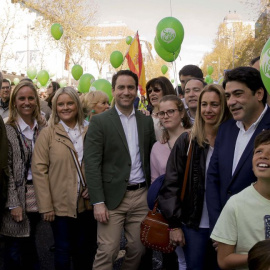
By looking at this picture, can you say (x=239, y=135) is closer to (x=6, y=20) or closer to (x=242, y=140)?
(x=242, y=140)

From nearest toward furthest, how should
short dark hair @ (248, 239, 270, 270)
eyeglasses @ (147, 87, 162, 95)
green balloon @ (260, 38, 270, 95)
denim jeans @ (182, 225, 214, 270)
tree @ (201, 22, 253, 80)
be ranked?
short dark hair @ (248, 239, 270, 270)
green balloon @ (260, 38, 270, 95)
denim jeans @ (182, 225, 214, 270)
eyeglasses @ (147, 87, 162, 95)
tree @ (201, 22, 253, 80)

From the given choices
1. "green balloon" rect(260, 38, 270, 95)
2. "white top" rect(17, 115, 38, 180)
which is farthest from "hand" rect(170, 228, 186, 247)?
"white top" rect(17, 115, 38, 180)

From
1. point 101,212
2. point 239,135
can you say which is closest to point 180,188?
point 239,135

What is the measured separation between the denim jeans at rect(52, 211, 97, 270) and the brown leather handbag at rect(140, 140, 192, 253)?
72 centimetres

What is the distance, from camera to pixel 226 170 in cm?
262

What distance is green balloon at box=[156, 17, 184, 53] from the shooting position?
669 cm

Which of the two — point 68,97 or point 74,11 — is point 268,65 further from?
point 74,11

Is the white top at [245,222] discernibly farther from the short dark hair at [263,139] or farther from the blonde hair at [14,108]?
the blonde hair at [14,108]

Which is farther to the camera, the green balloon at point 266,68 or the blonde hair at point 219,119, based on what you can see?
the blonde hair at point 219,119

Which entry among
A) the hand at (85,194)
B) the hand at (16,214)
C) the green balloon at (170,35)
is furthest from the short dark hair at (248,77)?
the green balloon at (170,35)

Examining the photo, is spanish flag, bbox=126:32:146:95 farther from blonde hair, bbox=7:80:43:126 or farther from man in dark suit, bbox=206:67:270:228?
man in dark suit, bbox=206:67:270:228

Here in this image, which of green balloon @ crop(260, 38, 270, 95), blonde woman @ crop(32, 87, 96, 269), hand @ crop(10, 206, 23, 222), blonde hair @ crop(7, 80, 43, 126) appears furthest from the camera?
blonde hair @ crop(7, 80, 43, 126)

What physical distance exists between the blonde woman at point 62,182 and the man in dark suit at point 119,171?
0.22m

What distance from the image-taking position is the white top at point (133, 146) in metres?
3.57
